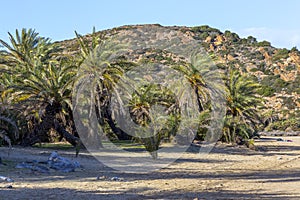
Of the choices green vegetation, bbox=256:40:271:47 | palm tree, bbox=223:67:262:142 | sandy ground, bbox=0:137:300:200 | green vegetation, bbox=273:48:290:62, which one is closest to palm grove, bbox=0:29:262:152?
palm tree, bbox=223:67:262:142

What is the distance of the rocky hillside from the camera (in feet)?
221

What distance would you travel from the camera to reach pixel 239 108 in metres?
29.9

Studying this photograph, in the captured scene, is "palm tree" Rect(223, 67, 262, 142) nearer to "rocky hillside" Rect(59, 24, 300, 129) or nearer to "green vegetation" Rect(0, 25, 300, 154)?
"green vegetation" Rect(0, 25, 300, 154)

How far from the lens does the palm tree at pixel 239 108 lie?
95.3 feet

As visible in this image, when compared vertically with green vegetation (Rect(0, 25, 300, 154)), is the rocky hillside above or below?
above

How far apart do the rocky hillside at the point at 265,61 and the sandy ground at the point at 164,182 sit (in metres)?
39.9

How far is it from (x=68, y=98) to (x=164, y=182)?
1014 cm

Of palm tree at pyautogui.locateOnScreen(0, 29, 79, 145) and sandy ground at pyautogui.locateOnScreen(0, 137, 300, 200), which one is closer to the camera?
sandy ground at pyautogui.locateOnScreen(0, 137, 300, 200)

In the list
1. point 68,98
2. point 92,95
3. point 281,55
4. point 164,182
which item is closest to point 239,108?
point 92,95

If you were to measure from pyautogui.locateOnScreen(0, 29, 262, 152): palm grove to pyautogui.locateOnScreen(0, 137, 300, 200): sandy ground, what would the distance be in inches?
108

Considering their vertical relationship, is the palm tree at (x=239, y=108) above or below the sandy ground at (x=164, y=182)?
above

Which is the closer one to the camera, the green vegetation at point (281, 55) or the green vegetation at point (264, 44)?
the green vegetation at point (281, 55)

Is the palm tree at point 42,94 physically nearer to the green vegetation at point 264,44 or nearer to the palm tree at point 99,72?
the palm tree at point 99,72

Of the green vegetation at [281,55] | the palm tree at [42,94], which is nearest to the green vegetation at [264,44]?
the green vegetation at [281,55]
